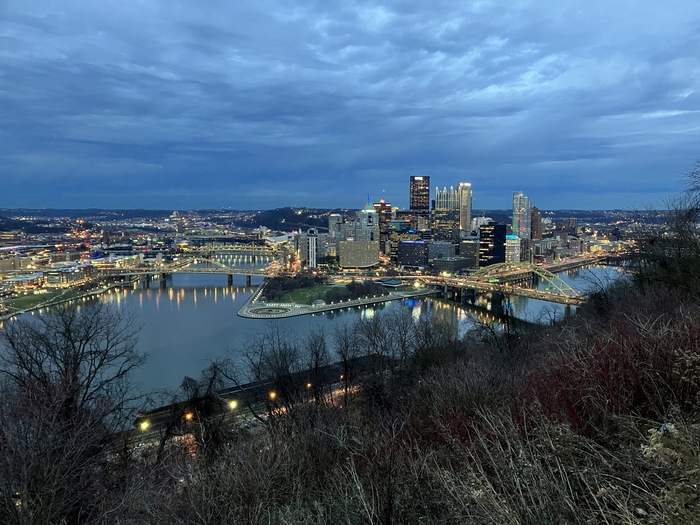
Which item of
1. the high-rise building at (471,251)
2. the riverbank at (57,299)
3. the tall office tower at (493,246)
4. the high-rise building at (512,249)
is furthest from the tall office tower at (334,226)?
the riverbank at (57,299)

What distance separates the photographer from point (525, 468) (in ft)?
4.83

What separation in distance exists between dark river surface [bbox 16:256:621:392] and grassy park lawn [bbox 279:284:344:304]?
5.46ft

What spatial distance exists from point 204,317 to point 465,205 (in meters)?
41.1

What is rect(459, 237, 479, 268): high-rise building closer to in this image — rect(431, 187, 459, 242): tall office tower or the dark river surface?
rect(431, 187, 459, 242): tall office tower

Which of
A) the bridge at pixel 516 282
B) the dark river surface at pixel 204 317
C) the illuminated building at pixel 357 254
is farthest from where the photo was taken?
the illuminated building at pixel 357 254

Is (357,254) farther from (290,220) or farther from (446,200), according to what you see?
(290,220)

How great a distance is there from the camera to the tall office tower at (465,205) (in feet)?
160

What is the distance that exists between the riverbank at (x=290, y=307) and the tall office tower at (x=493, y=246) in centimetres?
1431

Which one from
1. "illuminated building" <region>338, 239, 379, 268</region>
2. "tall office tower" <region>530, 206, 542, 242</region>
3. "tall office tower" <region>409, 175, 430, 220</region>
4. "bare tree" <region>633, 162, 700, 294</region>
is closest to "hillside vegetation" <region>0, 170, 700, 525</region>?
"bare tree" <region>633, 162, 700, 294</region>

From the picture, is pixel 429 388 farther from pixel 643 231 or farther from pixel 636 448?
pixel 643 231

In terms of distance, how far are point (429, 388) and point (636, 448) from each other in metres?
2.29

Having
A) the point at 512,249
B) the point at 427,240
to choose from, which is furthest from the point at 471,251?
the point at 427,240

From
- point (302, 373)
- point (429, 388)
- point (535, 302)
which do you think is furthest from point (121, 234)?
point (429, 388)

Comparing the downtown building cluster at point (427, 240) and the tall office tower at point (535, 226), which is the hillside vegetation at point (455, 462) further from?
the tall office tower at point (535, 226)
